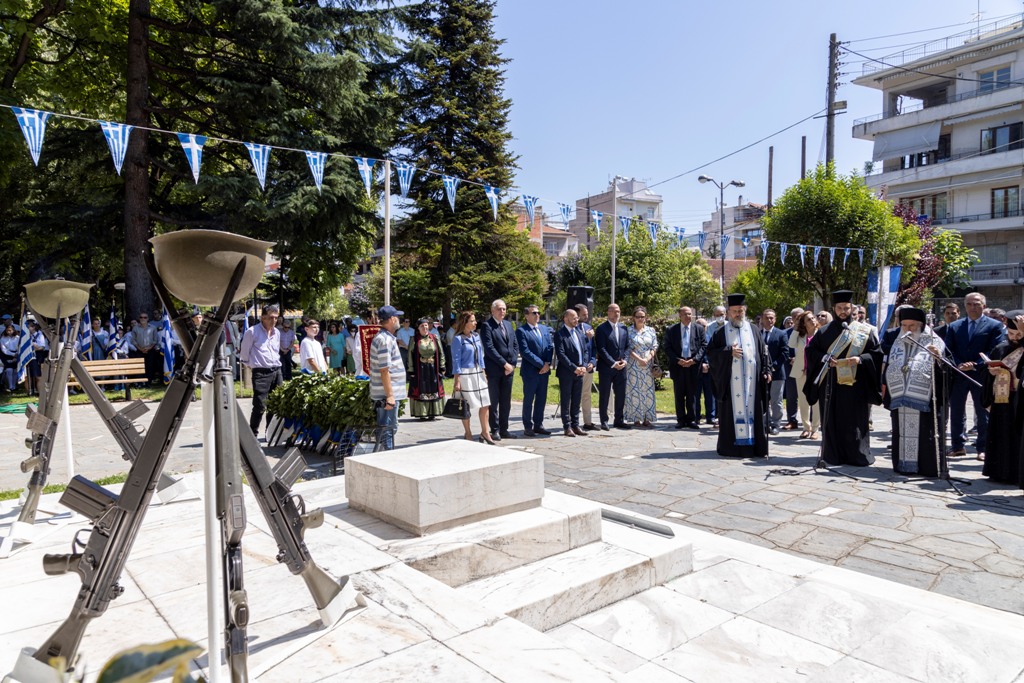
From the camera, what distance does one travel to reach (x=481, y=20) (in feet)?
89.2

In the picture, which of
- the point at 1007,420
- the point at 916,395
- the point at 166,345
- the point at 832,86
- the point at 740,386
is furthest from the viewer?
the point at 832,86

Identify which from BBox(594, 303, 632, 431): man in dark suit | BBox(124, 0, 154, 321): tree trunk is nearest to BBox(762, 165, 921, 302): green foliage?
BBox(594, 303, 632, 431): man in dark suit

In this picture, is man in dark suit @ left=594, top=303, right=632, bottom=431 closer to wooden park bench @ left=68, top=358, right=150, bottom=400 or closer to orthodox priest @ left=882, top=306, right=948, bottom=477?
orthodox priest @ left=882, top=306, right=948, bottom=477

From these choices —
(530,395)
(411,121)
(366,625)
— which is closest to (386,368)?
(530,395)

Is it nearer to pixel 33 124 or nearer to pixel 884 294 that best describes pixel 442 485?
pixel 33 124

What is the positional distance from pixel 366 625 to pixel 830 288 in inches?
986

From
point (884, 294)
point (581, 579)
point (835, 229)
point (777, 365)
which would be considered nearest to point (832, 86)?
point (835, 229)

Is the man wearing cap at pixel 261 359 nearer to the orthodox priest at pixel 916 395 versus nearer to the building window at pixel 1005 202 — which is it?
the orthodox priest at pixel 916 395

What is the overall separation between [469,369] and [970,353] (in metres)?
6.52

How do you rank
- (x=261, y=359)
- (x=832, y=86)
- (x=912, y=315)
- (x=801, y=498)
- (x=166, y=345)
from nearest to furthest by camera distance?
(x=801, y=498), (x=912, y=315), (x=261, y=359), (x=166, y=345), (x=832, y=86)

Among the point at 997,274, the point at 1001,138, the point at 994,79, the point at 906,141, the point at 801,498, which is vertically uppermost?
the point at 994,79

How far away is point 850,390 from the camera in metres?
8.15

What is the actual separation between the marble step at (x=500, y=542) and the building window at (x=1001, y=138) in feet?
136

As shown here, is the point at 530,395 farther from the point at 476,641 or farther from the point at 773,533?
the point at 476,641
